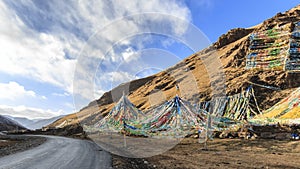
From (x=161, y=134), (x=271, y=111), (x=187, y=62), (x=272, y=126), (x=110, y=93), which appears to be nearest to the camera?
(x=272, y=126)

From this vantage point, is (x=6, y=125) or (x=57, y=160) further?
(x=6, y=125)

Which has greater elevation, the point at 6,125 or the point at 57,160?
the point at 6,125

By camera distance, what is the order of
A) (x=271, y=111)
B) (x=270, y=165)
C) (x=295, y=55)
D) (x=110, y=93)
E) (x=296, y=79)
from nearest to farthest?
(x=270, y=165) < (x=271, y=111) < (x=296, y=79) < (x=295, y=55) < (x=110, y=93)

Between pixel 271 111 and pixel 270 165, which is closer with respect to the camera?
pixel 270 165

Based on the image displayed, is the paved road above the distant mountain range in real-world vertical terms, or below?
below

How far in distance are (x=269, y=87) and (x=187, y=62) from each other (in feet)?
235

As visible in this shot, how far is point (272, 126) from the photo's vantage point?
26797 millimetres

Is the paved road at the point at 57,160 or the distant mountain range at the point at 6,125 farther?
the distant mountain range at the point at 6,125

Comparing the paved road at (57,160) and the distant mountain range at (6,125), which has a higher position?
the distant mountain range at (6,125)

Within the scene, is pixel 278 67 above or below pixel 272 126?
above

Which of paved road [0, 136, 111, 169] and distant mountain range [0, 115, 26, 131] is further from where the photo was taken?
distant mountain range [0, 115, 26, 131]

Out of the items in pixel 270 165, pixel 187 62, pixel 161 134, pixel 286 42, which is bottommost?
pixel 270 165

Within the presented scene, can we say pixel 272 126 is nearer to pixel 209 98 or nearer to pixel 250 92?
pixel 250 92

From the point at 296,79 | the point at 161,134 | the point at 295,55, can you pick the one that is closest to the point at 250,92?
the point at 296,79
